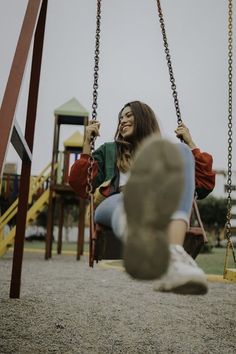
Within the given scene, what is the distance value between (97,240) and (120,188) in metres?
0.32

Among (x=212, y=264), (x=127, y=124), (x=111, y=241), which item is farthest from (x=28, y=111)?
(x=212, y=264)

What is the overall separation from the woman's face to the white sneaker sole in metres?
1.00

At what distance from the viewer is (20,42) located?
1.83 m

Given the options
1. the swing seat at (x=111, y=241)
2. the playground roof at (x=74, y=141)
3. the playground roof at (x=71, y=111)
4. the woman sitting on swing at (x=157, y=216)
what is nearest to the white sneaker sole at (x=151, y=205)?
the woman sitting on swing at (x=157, y=216)

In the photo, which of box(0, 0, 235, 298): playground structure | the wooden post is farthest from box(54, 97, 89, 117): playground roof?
the wooden post

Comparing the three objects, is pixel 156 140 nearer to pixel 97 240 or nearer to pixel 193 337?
pixel 97 240

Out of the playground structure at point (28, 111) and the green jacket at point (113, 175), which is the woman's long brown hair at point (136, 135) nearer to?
the green jacket at point (113, 175)

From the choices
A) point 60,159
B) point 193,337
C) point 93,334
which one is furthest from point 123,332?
point 60,159

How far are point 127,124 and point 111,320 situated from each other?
149cm

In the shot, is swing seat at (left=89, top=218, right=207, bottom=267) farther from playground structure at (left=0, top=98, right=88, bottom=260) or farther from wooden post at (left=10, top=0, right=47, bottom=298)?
playground structure at (left=0, top=98, right=88, bottom=260)

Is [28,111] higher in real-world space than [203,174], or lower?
higher

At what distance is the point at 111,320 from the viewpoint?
9.29 feet

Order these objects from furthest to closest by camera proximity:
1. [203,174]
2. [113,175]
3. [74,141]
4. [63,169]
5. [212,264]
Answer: [74,141]
[63,169]
[212,264]
[113,175]
[203,174]

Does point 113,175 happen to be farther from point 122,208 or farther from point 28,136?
point 28,136
